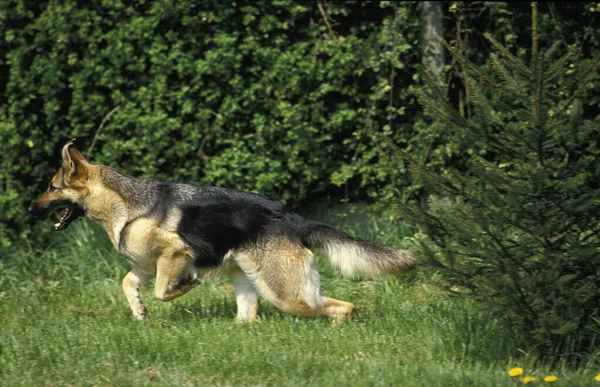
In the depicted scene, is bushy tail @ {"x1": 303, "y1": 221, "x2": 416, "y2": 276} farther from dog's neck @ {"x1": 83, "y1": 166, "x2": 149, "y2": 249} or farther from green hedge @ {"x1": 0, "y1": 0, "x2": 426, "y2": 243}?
green hedge @ {"x1": 0, "y1": 0, "x2": 426, "y2": 243}

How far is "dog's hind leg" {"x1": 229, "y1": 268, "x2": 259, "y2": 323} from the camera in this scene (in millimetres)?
6559

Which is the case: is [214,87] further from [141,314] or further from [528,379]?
[528,379]

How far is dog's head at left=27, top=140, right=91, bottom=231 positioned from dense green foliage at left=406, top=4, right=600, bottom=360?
3.06 meters

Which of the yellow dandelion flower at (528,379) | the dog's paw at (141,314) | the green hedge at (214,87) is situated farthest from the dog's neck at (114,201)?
the yellow dandelion flower at (528,379)

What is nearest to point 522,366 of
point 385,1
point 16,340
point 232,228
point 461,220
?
point 461,220

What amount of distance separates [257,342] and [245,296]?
41.9 inches

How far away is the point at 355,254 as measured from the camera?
242 inches

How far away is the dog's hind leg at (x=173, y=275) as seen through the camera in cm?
645

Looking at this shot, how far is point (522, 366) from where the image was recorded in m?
4.96

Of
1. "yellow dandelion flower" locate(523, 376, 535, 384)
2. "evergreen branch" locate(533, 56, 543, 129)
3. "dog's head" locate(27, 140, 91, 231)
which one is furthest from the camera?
"dog's head" locate(27, 140, 91, 231)

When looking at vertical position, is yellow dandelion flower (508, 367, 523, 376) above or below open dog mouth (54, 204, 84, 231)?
above

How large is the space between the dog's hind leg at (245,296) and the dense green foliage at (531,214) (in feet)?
6.74

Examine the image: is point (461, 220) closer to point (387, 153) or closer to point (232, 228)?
point (232, 228)

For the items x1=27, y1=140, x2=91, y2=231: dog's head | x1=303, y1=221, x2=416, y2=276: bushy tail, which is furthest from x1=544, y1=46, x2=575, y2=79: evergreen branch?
x1=27, y1=140, x2=91, y2=231: dog's head
